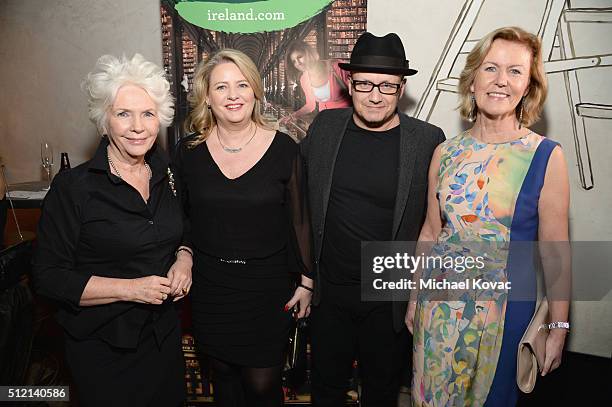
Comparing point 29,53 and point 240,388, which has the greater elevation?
point 29,53

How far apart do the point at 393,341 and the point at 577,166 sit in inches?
69.4

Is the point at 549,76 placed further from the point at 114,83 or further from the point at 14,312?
the point at 14,312

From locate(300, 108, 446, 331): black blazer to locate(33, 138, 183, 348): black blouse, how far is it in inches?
25.7

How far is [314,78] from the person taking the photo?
113 inches

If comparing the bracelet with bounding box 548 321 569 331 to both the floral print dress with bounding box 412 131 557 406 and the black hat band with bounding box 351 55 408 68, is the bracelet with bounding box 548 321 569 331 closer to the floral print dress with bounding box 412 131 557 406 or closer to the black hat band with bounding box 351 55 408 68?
the floral print dress with bounding box 412 131 557 406

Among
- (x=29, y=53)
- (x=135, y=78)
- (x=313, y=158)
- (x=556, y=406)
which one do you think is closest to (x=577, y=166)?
(x=556, y=406)

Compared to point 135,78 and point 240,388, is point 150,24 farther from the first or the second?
point 240,388

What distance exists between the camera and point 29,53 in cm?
310

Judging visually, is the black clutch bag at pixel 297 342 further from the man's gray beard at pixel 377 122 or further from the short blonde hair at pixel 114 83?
the short blonde hair at pixel 114 83

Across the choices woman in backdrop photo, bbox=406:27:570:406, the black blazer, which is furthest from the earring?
the black blazer

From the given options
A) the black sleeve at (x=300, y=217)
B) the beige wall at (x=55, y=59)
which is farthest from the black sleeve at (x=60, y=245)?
the beige wall at (x=55, y=59)

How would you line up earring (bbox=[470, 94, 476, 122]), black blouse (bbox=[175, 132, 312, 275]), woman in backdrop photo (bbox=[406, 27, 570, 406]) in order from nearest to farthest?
woman in backdrop photo (bbox=[406, 27, 570, 406]), earring (bbox=[470, 94, 476, 122]), black blouse (bbox=[175, 132, 312, 275])

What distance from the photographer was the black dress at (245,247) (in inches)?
77.6

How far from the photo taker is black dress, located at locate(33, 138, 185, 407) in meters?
1.61
